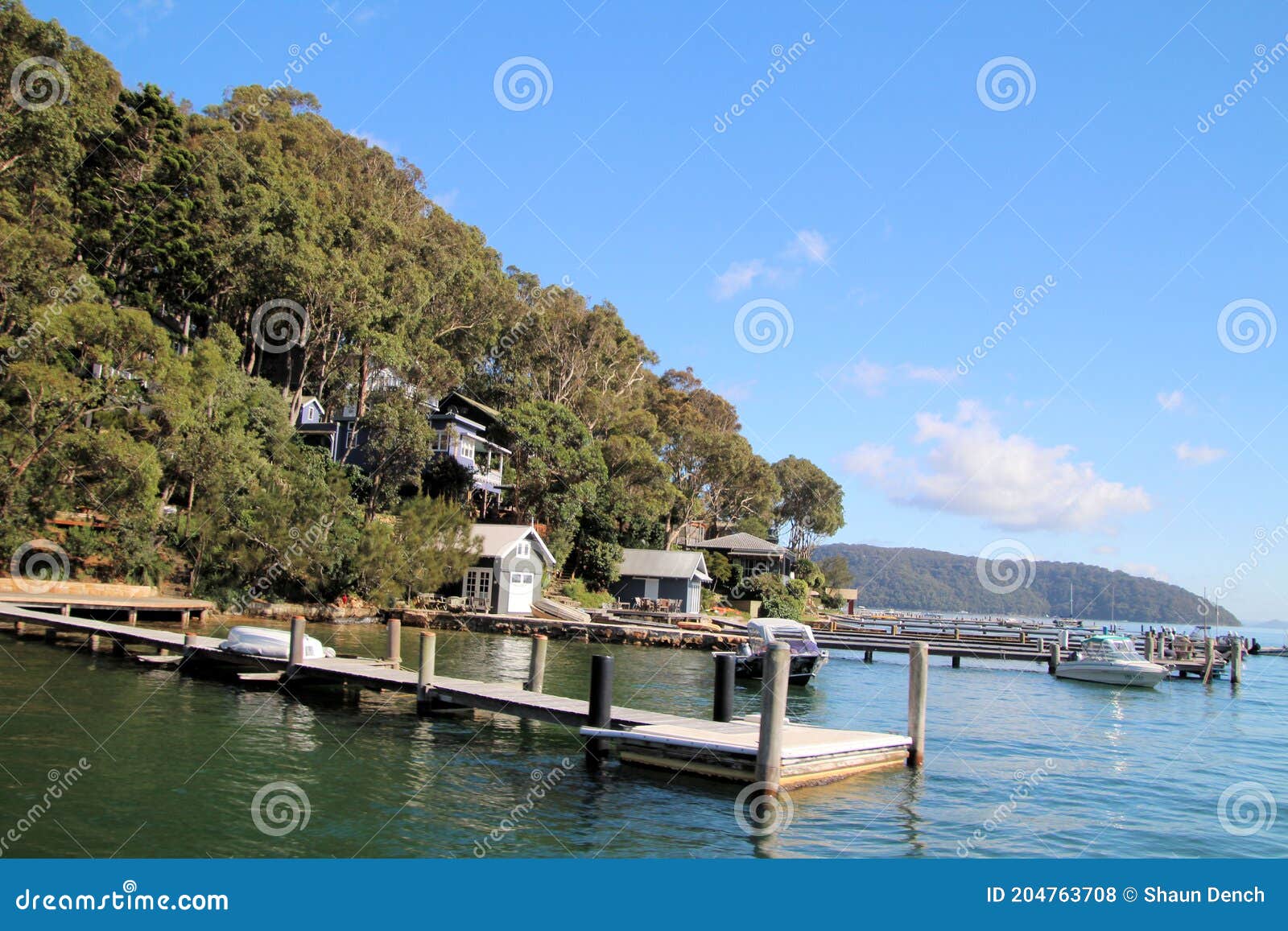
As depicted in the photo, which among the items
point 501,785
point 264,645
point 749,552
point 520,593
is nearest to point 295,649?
point 264,645

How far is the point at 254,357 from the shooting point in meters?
52.9

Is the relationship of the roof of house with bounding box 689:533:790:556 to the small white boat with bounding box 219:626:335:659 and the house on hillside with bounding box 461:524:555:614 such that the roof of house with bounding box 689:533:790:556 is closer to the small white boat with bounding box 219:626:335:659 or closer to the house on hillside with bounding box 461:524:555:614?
the house on hillside with bounding box 461:524:555:614

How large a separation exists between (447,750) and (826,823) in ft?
23.3

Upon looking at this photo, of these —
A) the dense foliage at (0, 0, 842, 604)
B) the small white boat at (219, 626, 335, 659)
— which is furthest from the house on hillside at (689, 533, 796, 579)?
the small white boat at (219, 626, 335, 659)

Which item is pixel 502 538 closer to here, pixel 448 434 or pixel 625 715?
pixel 448 434

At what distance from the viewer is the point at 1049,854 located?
1292 centimetres

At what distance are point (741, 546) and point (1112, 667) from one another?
37.6 meters

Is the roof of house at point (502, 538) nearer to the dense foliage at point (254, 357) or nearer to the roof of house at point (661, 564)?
the dense foliage at point (254, 357)

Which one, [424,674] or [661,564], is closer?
[424,674]

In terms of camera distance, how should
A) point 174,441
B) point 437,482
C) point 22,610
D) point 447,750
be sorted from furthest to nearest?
point 437,482 < point 174,441 < point 22,610 < point 447,750

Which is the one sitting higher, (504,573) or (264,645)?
(504,573)

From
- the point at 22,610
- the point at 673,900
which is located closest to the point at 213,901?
the point at 673,900

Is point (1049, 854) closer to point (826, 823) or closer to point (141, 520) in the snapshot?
point (826, 823)

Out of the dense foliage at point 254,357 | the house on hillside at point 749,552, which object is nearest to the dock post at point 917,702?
the dense foliage at point 254,357
